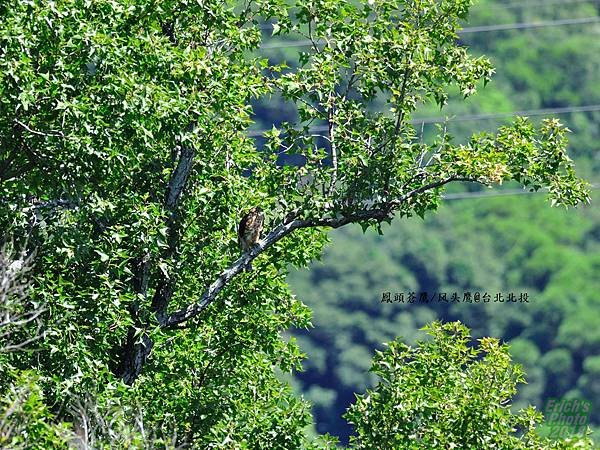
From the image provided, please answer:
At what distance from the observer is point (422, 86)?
1625 cm

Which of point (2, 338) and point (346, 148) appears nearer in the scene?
point (2, 338)

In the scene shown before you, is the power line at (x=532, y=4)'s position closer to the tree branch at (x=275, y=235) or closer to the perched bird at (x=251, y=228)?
the tree branch at (x=275, y=235)

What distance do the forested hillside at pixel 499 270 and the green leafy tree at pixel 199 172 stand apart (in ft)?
213

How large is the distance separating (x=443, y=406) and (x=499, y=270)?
8756 centimetres

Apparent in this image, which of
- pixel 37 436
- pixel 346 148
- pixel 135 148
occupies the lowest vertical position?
pixel 37 436

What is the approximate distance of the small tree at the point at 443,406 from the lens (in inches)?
642

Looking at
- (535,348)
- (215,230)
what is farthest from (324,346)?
(215,230)

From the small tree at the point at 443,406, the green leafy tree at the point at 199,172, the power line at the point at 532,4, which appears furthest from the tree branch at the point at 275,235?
the power line at the point at 532,4

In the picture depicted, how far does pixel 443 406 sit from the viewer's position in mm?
16641

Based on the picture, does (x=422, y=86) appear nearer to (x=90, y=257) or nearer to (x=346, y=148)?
(x=346, y=148)

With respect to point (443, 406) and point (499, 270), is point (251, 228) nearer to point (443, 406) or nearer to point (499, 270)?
point (443, 406)

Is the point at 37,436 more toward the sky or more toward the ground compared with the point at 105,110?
more toward the ground

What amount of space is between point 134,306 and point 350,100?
335 cm

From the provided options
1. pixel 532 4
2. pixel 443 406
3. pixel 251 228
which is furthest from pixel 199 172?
pixel 532 4
